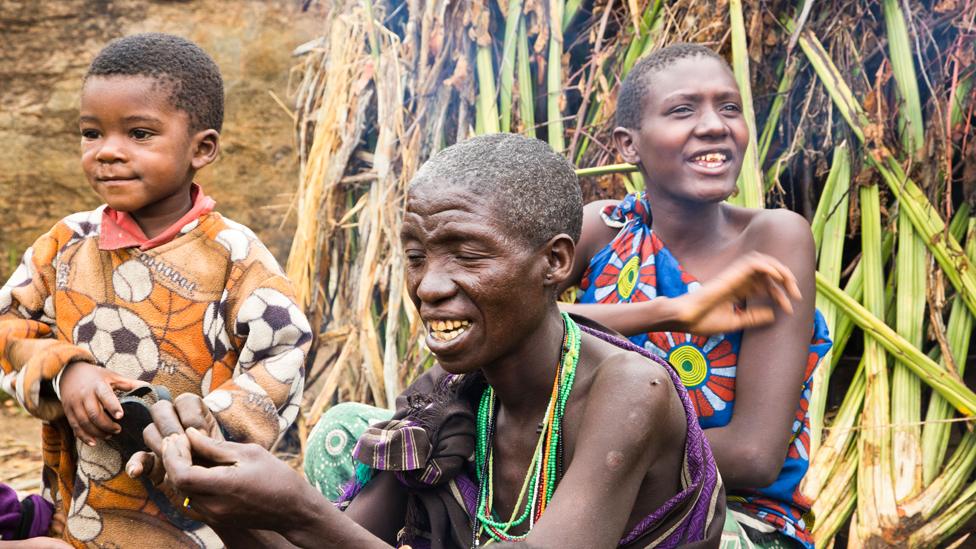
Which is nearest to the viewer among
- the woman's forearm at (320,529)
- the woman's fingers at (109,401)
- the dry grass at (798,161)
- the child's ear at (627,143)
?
the woman's forearm at (320,529)

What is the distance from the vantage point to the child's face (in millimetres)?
2283

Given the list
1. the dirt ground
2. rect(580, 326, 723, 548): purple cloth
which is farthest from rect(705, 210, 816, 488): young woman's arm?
the dirt ground

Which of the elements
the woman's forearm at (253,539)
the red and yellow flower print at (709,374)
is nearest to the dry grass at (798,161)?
the red and yellow flower print at (709,374)

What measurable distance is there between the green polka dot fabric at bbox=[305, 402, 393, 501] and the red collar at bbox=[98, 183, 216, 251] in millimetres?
569

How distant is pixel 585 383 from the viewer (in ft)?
6.50

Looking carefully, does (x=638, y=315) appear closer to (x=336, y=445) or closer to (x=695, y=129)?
(x=695, y=129)

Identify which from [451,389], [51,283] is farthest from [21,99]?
[451,389]

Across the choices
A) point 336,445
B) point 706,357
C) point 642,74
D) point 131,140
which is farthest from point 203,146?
point 706,357

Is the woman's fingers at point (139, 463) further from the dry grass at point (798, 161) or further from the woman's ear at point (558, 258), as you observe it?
the dry grass at point (798, 161)

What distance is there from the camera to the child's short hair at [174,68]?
2320 millimetres

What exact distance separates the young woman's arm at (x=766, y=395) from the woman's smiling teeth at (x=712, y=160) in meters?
0.29

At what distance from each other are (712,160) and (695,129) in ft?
0.27

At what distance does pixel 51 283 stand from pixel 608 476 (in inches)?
50.8

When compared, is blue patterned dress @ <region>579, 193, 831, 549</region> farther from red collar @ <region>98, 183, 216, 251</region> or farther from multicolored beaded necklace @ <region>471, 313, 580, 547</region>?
red collar @ <region>98, 183, 216, 251</region>
